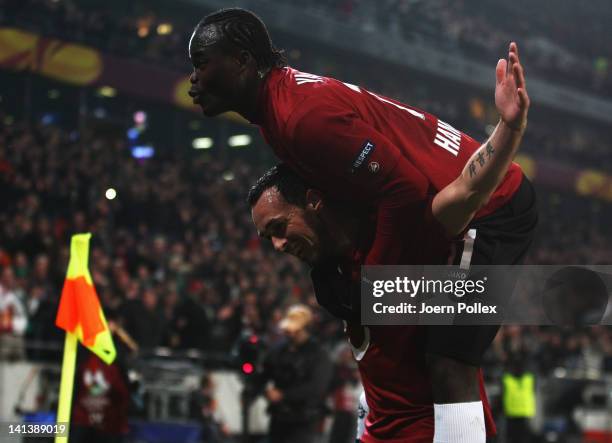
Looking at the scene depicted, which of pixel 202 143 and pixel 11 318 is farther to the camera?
pixel 202 143

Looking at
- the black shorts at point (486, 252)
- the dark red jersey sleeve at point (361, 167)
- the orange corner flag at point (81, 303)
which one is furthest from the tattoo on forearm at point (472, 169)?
the orange corner flag at point (81, 303)

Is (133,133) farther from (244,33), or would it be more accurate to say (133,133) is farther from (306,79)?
(306,79)

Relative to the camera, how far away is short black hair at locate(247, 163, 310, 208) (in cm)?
363

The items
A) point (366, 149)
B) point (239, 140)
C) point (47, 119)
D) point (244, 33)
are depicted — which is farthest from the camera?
point (239, 140)

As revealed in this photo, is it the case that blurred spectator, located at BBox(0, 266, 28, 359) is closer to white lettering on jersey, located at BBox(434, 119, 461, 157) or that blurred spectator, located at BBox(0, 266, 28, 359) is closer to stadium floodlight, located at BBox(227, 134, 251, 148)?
white lettering on jersey, located at BBox(434, 119, 461, 157)

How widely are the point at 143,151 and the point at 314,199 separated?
18728mm

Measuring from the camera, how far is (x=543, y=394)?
1420cm

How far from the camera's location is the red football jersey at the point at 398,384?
11.9 feet

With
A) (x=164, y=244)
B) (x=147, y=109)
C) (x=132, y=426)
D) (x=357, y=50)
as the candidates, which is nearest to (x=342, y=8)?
(x=357, y=50)

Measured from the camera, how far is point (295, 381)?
363 inches

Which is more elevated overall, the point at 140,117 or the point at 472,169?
the point at 140,117

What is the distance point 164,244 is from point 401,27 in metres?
17.4

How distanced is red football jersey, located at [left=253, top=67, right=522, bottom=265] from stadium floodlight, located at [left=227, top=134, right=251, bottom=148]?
22563 millimetres

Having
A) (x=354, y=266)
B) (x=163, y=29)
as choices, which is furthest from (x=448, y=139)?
(x=163, y=29)
